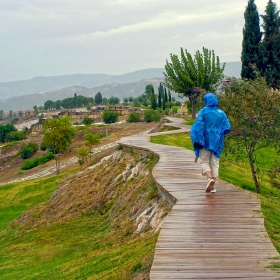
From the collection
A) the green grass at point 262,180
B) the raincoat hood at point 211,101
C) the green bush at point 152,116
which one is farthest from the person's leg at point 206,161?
the green bush at point 152,116

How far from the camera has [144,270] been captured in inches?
241

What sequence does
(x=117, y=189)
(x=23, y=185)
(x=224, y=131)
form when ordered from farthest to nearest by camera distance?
(x=23, y=185)
(x=117, y=189)
(x=224, y=131)

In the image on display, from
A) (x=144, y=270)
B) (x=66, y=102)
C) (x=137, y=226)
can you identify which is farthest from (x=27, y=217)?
(x=66, y=102)

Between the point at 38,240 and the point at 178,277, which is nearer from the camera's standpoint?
the point at 178,277

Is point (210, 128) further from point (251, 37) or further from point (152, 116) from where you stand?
point (152, 116)

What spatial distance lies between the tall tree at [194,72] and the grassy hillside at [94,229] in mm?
15223

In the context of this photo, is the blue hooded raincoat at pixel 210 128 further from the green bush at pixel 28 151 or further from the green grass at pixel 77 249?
the green bush at pixel 28 151

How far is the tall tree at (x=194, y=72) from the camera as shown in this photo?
34312 mm

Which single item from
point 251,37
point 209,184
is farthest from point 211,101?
point 251,37

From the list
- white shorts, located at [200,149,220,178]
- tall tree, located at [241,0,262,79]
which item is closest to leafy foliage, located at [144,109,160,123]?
tall tree, located at [241,0,262,79]

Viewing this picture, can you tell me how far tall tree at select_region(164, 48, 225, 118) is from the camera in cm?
3431

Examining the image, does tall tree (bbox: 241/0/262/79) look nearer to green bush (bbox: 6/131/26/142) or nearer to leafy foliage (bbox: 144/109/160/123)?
leafy foliage (bbox: 144/109/160/123)

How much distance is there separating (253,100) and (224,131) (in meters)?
2.39

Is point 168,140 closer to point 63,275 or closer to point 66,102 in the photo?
point 63,275
